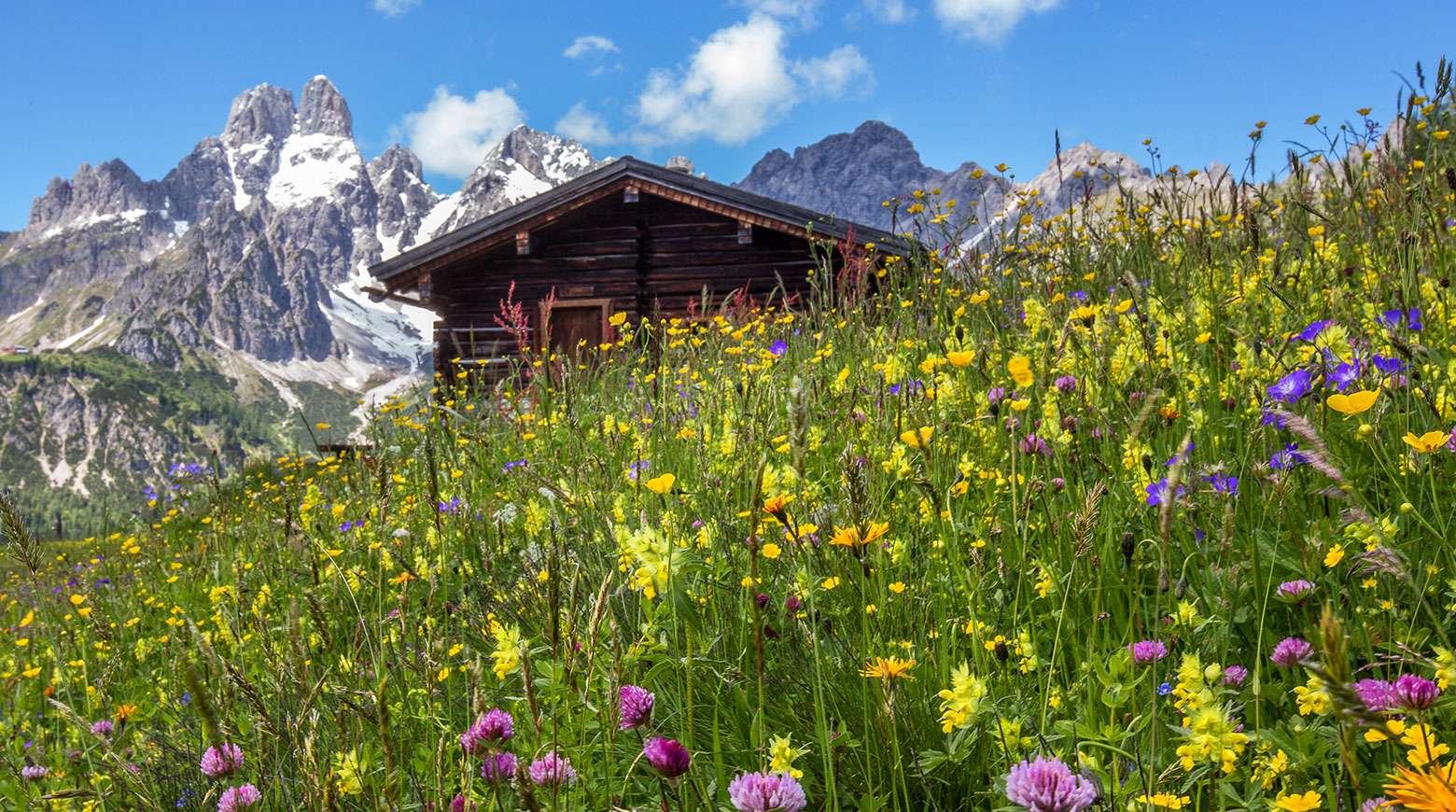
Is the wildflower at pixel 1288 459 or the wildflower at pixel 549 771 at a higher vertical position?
the wildflower at pixel 1288 459

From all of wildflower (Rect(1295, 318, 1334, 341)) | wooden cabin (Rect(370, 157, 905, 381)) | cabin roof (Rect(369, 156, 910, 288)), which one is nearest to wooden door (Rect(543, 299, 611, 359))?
wooden cabin (Rect(370, 157, 905, 381))

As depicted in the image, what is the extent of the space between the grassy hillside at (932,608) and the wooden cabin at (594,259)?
10.2 metres

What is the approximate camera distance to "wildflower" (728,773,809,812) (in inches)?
35.2

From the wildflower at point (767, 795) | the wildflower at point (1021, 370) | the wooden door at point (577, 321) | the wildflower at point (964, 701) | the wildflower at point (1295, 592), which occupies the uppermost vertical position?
the wooden door at point (577, 321)

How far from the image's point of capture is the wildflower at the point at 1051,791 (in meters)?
0.80

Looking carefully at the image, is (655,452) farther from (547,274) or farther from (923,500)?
(547,274)

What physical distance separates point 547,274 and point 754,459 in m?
12.7

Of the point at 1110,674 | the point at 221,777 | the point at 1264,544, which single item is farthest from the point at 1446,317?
the point at 221,777

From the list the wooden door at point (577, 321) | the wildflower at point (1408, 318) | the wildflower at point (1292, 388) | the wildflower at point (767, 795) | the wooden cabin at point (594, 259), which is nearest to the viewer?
the wildflower at point (767, 795)

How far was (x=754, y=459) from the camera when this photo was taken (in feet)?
6.56

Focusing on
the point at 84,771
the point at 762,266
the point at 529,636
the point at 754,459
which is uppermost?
the point at 762,266

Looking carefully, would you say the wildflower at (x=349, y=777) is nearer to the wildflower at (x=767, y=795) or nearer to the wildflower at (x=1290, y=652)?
the wildflower at (x=767, y=795)

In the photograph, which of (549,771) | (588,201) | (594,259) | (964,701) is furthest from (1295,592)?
(594,259)

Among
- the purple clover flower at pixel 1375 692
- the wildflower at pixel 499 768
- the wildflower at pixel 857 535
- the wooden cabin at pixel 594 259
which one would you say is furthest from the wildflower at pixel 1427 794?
the wooden cabin at pixel 594 259
